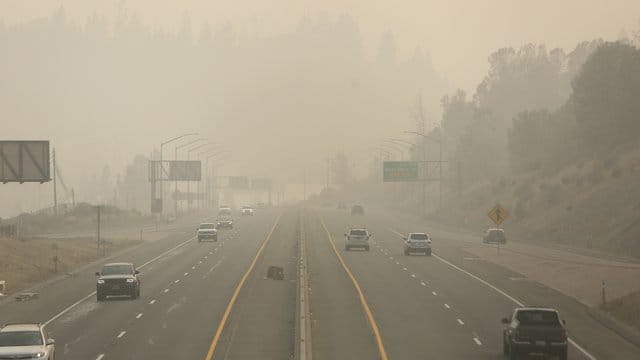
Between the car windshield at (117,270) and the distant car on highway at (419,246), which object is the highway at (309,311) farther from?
the distant car on highway at (419,246)

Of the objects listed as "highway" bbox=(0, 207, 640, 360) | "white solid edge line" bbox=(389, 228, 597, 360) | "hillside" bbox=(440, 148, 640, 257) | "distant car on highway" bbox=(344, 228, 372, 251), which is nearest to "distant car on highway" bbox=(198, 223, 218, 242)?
"distant car on highway" bbox=(344, 228, 372, 251)

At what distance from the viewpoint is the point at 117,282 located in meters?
48.7

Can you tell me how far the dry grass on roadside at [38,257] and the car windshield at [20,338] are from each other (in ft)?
87.9

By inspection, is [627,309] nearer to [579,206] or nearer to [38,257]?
[38,257]

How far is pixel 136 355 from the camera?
31422mm

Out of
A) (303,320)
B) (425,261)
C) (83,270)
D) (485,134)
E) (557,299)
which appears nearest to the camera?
(303,320)

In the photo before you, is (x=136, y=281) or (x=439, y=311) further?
(x=136, y=281)

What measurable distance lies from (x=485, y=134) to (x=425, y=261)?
9985 cm

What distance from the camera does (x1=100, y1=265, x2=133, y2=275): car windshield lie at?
161 feet

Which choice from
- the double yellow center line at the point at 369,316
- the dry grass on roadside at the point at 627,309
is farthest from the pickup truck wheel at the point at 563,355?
the dry grass on roadside at the point at 627,309

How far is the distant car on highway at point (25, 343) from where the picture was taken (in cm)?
2716

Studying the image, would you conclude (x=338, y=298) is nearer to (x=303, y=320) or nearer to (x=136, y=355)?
(x=303, y=320)

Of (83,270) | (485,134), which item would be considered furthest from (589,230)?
(485,134)

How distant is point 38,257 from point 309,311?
36735 mm
